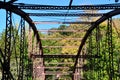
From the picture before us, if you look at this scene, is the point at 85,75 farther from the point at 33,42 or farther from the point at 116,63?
the point at 33,42

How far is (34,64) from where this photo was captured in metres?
48.2

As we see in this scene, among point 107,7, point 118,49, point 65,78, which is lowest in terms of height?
point 65,78

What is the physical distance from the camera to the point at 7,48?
26.1 m

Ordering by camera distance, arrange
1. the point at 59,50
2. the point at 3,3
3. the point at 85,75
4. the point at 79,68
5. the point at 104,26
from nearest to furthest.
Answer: the point at 3,3, the point at 79,68, the point at 85,75, the point at 104,26, the point at 59,50

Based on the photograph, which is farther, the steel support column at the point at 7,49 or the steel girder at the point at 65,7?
the steel girder at the point at 65,7

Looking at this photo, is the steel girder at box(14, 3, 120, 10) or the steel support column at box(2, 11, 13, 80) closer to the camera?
the steel support column at box(2, 11, 13, 80)

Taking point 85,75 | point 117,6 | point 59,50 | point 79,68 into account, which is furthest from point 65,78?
point 117,6

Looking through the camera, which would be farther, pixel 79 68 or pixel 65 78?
pixel 65 78

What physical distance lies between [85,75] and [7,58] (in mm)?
41014

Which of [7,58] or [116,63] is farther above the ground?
[7,58]

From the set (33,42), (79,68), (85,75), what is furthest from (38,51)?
(85,75)

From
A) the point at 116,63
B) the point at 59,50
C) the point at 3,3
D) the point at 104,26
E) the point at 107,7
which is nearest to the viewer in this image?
the point at 3,3

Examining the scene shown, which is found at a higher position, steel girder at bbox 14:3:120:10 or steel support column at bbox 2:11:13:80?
steel girder at bbox 14:3:120:10

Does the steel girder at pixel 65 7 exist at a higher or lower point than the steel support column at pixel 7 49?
higher
